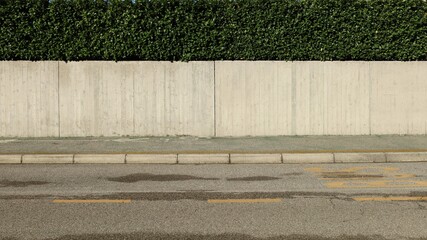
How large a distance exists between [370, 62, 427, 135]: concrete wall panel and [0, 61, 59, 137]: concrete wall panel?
28.7ft

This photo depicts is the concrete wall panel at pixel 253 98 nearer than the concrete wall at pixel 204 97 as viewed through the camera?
No

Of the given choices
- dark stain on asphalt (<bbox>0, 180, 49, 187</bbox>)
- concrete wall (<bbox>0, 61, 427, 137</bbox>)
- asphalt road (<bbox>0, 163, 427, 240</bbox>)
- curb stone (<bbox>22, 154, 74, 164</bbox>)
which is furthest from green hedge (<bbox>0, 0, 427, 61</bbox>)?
dark stain on asphalt (<bbox>0, 180, 49, 187</bbox>)

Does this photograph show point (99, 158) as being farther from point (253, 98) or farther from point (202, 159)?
point (253, 98)

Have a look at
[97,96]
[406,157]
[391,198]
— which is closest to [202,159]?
[391,198]

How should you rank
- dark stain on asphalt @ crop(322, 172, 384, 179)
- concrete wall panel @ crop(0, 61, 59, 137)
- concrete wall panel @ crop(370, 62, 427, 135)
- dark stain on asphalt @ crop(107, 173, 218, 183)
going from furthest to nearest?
1. concrete wall panel @ crop(370, 62, 427, 135)
2. concrete wall panel @ crop(0, 61, 59, 137)
3. dark stain on asphalt @ crop(322, 172, 384, 179)
4. dark stain on asphalt @ crop(107, 173, 218, 183)

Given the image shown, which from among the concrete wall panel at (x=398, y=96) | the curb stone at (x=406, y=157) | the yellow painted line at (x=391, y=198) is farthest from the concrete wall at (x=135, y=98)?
the yellow painted line at (x=391, y=198)

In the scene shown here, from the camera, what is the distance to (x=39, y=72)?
1259 centimetres

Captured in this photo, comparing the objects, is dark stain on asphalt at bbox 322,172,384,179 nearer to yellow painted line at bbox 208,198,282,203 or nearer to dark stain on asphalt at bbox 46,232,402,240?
yellow painted line at bbox 208,198,282,203

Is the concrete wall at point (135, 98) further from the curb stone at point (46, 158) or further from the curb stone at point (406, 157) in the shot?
the curb stone at point (406, 157)

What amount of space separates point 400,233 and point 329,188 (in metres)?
2.13

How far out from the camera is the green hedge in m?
12.6

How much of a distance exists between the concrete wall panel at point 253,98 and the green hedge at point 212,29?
0.37 meters

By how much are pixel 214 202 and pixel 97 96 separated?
7.43m

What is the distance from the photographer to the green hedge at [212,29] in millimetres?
12586
